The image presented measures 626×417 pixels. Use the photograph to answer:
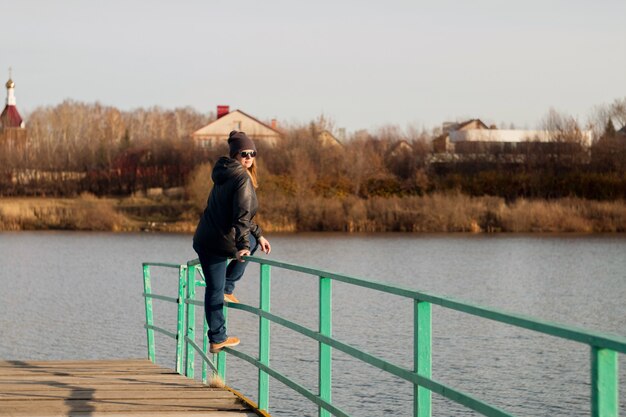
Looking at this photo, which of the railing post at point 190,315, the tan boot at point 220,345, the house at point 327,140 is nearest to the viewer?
the tan boot at point 220,345

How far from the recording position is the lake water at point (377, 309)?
664 inches

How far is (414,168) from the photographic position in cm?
7106

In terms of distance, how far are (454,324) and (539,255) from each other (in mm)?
24235

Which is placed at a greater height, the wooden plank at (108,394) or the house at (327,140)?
the house at (327,140)

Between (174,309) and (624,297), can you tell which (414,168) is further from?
(174,309)

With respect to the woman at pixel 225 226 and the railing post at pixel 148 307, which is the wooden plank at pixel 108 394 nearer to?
the woman at pixel 225 226

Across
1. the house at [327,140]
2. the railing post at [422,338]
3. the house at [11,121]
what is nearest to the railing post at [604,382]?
the railing post at [422,338]

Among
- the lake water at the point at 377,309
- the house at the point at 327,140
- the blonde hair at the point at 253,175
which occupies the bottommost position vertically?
the lake water at the point at 377,309

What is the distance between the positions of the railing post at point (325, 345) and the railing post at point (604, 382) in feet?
9.88

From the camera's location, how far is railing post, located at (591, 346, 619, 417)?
3.73 metres

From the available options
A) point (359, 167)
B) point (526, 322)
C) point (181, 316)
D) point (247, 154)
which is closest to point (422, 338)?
point (526, 322)

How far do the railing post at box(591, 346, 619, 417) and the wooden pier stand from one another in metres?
4.12

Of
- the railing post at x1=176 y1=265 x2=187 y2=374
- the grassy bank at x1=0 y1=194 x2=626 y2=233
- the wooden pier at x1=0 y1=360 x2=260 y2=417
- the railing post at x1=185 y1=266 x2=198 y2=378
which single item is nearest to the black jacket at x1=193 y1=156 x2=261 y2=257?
the wooden pier at x1=0 y1=360 x2=260 y2=417

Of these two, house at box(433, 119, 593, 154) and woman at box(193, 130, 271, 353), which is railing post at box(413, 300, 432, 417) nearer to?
woman at box(193, 130, 271, 353)
